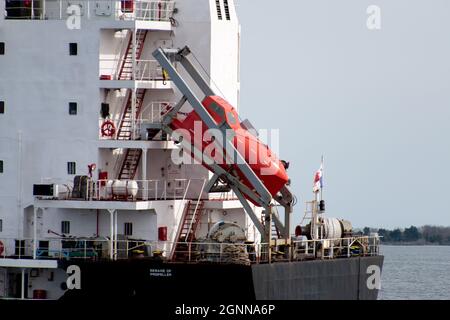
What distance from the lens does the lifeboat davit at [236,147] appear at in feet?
220

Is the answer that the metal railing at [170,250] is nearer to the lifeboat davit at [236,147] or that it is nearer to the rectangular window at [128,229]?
the rectangular window at [128,229]

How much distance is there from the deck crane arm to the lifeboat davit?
5.6 inches

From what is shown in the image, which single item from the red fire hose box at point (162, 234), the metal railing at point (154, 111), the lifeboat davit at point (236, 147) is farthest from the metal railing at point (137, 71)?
the red fire hose box at point (162, 234)

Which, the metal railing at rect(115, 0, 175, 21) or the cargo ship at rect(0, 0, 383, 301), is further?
the metal railing at rect(115, 0, 175, 21)

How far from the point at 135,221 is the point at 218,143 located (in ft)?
11.6

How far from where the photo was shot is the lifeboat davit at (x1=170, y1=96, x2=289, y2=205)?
6712 centimetres

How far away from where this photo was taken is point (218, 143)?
2635 inches

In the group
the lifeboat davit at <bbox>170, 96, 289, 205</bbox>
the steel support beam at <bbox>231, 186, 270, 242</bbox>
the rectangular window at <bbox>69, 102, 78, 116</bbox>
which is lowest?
the steel support beam at <bbox>231, 186, 270, 242</bbox>

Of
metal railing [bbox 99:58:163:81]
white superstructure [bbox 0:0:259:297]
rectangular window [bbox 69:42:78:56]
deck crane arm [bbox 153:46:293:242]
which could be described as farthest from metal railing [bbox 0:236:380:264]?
rectangular window [bbox 69:42:78:56]

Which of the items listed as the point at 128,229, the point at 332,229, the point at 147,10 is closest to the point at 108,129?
the point at 128,229

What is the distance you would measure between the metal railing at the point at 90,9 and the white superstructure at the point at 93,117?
30mm

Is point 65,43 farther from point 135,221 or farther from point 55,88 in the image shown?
point 135,221

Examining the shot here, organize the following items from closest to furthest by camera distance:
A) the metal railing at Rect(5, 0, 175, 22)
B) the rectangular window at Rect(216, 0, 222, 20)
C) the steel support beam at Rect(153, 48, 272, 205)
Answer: the steel support beam at Rect(153, 48, 272, 205) → the metal railing at Rect(5, 0, 175, 22) → the rectangular window at Rect(216, 0, 222, 20)

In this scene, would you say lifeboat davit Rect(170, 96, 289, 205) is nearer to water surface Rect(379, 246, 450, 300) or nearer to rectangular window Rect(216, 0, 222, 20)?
rectangular window Rect(216, 0, 222, 20)
